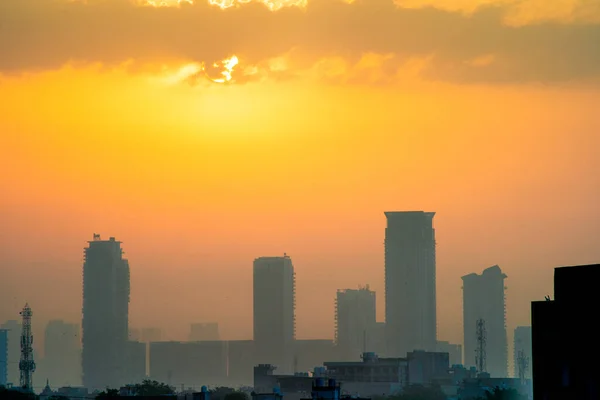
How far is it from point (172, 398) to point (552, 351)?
299ft

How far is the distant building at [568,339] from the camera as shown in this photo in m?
77.3

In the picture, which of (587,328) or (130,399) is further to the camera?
(130,399)

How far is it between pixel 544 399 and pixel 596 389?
15.9 feet

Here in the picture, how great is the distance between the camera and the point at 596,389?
7619 cm

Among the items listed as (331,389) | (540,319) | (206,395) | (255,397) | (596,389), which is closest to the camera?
(596,389)

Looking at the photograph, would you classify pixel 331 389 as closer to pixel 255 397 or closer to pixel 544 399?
pixel 544 399

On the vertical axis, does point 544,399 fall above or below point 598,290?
below

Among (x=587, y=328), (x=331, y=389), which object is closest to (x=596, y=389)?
(x=587, y=328)

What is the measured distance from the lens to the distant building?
77312mm

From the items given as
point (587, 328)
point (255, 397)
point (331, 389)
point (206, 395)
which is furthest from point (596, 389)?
point (255, 397)

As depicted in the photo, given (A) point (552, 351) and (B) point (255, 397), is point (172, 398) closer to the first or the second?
(B) point (255, 397)

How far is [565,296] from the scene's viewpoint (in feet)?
264

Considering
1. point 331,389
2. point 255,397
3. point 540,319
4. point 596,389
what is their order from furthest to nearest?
point 255,397 → point 331,389 → point 540,319 → point 596,389

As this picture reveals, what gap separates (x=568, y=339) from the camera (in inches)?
3108
